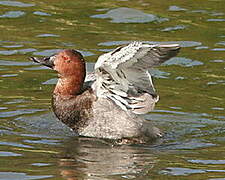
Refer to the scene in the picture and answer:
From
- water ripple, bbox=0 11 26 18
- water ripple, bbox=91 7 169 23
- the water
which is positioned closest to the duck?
the water

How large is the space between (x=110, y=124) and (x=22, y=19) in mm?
6237

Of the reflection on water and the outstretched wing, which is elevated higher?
the outstretched wing

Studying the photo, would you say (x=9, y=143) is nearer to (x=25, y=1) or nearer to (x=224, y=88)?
(x=224, y=88)

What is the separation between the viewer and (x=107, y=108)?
1111 centimetres

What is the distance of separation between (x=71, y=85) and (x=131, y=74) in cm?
83

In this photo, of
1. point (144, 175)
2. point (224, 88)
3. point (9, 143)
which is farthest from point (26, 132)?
point (224, 88)

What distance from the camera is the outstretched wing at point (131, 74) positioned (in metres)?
10.4

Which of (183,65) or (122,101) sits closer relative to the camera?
(122,101)

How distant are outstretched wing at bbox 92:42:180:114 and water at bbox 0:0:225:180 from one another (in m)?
0.59

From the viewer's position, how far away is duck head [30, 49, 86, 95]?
36.6ft

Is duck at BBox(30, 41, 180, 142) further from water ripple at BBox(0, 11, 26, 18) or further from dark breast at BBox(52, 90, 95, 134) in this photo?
water ripple at BBox(0, 11, 26, 18)

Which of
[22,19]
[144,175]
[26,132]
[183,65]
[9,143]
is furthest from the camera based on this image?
[22,19]

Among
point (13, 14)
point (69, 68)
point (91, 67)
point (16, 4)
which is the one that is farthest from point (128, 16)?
point (69, 68)

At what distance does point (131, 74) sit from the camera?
35.8 ft
